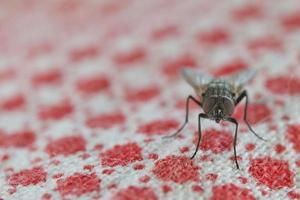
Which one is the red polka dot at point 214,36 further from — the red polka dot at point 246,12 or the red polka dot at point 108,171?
the red polka dot at point 108,171

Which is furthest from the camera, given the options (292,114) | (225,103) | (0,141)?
(0,141)

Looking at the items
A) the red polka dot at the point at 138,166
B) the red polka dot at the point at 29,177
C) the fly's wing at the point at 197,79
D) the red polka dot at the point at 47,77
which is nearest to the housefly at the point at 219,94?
the fly's wing at the point at 197,79

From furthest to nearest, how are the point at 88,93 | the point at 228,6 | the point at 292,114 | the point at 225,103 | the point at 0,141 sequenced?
the point at 228,6
the point at 88,93
the point at 0,141
the point at 292,114
the point at 225,103

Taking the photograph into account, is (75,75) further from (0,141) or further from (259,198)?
(259,198)

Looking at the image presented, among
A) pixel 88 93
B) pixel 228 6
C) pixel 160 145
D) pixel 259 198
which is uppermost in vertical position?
pixel 228 6

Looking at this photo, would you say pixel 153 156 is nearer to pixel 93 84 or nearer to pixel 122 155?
pixel 122 155

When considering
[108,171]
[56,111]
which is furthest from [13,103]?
[108,171]

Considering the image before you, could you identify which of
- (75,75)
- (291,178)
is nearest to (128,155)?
(291,178)

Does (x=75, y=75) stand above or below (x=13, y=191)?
above
